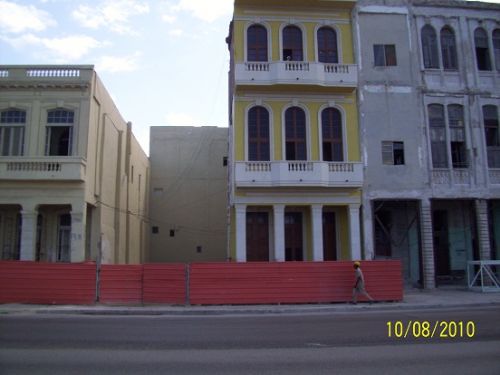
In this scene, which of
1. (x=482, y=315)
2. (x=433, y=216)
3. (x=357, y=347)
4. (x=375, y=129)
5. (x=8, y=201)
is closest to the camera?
(x=357, y=347)

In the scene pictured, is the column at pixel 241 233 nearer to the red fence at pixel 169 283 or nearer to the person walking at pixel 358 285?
the red fence at pixel 169 283

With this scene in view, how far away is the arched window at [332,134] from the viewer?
23188 millimetres

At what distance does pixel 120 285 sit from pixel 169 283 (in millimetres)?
1885

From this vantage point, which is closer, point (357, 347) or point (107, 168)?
point (357, 347)

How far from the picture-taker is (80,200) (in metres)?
21.8

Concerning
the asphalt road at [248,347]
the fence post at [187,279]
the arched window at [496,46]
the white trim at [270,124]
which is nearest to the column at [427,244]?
the white trim at [270,124]

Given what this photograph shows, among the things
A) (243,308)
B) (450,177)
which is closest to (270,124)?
(450,177)

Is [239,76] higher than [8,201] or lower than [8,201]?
higher

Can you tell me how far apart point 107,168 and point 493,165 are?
20928 millimetres

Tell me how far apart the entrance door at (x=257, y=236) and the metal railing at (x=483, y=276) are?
9.80m

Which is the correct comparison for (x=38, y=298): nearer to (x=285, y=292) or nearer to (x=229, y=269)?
Answer: (x=229, y=269)

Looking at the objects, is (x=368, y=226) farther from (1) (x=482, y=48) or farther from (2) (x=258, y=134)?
(1) (x=482, y=48)

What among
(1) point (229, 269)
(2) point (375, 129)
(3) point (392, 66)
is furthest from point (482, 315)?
(3) point (392, 66)

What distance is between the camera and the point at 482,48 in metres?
25.2
